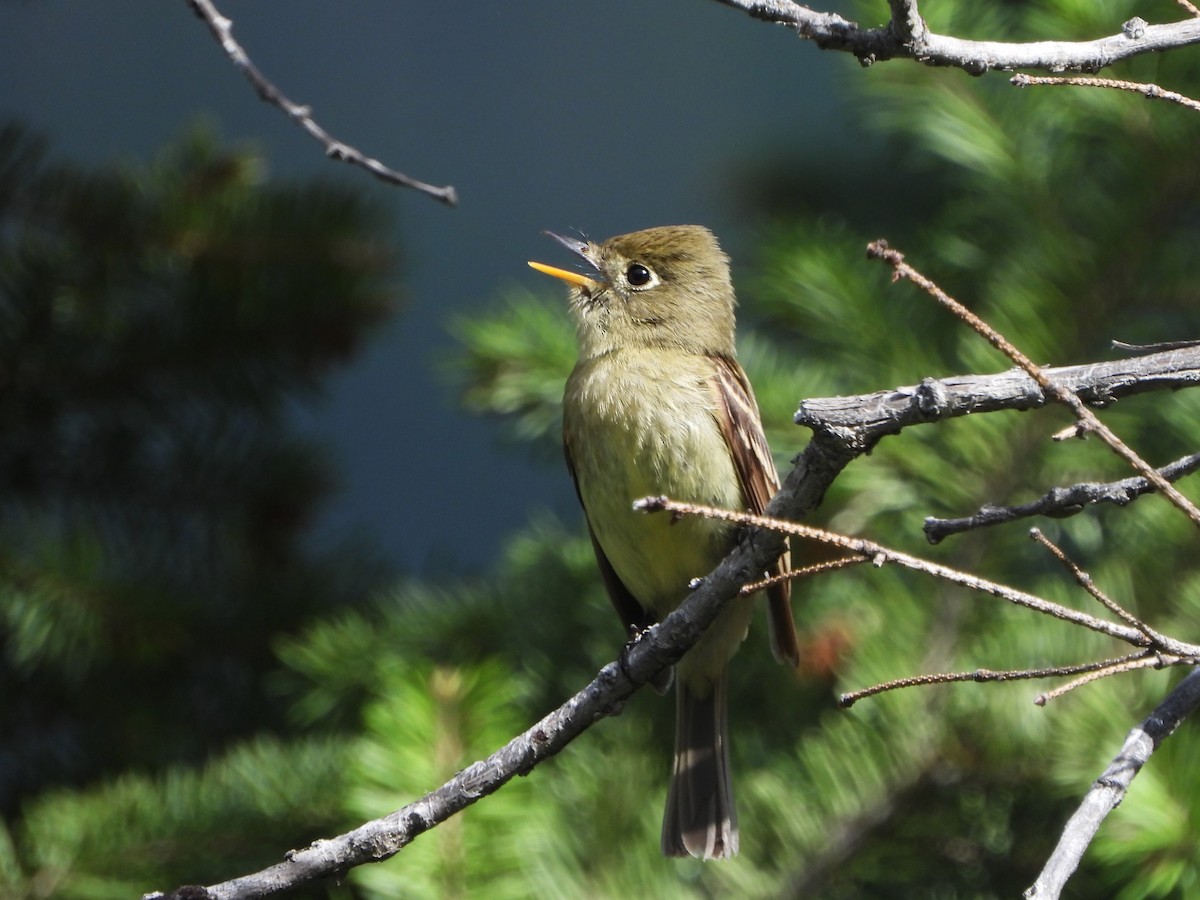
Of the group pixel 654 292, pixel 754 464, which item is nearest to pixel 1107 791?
pixel 754 464

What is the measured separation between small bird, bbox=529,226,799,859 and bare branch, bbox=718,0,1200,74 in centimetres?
103

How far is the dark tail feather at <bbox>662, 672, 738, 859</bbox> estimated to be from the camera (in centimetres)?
243

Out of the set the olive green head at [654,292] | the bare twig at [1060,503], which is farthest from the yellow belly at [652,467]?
the bare twig at [1060,503]

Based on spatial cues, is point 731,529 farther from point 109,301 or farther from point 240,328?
point 109,301

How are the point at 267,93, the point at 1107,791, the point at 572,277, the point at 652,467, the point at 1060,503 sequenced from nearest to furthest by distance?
the point at 1107,791, the point at 1060,503, the point at 267,93, the point at 652,467, the point at 572,277

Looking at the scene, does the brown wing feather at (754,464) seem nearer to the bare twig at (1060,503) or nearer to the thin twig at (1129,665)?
the bare twig at (1060,503)

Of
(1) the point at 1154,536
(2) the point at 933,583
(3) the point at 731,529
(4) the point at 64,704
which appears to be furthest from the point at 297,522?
(1) the point at 1154,536

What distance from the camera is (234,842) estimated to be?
251 centimetres

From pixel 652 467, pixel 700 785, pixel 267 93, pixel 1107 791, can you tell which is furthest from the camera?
pixel 700 785

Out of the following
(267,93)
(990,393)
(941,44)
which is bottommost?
(990,393)

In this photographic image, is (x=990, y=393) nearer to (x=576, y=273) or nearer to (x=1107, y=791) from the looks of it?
(x=1107, y=791)

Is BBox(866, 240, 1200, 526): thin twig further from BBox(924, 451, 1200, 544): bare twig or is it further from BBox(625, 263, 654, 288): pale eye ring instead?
BBox(625, 263, 654, 288): pale eye ring

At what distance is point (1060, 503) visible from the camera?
4.49ft

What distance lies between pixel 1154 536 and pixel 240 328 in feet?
6.32
